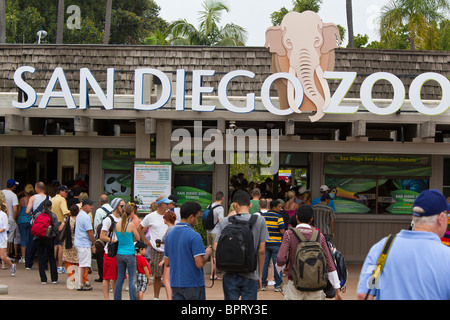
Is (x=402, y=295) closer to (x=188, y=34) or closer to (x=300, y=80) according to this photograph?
(x=300, y=80)

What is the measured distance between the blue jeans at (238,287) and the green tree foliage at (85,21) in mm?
33213

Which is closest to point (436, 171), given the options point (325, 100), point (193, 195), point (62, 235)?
point (325, 100)

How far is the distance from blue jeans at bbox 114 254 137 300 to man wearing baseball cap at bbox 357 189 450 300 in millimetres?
5076

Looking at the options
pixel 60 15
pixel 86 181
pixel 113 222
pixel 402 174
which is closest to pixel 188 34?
pixel 60 15

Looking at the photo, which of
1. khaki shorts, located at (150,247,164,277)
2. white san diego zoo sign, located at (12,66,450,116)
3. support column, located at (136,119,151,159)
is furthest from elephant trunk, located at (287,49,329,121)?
khaki shorts, located at (150,247,164,277)

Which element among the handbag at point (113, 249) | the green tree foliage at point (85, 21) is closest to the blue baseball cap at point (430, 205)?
the handbag at point (113, 249)

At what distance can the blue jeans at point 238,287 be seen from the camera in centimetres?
686

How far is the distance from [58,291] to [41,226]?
131 cm

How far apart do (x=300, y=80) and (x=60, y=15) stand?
64.4 feet

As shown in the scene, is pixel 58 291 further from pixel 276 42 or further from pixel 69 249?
pixel 276 42

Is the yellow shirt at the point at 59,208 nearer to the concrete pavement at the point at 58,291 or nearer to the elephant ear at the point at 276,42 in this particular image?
the concrete pavement at the point at 58,291

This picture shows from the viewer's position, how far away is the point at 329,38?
13141 mm

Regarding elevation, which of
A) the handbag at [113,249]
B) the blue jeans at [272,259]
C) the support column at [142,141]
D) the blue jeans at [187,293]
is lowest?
the blue jeans at [272,259]

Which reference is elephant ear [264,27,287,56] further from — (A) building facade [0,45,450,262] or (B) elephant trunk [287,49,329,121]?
(A) building facade [0,45,450,262]
